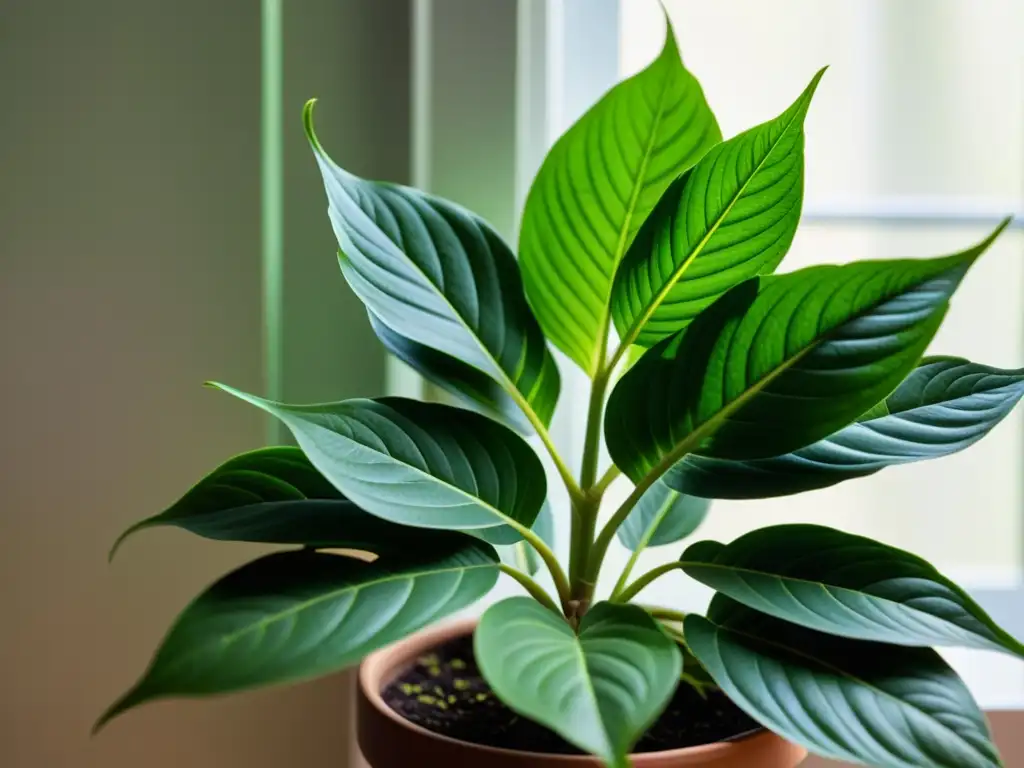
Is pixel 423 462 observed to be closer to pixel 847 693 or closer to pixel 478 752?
pixel 478 752

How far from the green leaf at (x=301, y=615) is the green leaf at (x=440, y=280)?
0.47 ft

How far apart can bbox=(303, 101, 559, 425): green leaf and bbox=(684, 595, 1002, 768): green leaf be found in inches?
8.4

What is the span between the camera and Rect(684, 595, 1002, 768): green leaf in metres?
0.42

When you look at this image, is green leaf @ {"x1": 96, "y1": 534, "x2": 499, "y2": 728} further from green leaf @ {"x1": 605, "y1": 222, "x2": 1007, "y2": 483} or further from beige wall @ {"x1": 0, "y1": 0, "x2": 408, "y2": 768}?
beige wall @ {"x1": 0, "y1": 0, "x2": 408, "y2": 768}

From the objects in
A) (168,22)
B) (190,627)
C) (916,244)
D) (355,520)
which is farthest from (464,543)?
(916,244)

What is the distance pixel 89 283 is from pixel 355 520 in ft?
1.38

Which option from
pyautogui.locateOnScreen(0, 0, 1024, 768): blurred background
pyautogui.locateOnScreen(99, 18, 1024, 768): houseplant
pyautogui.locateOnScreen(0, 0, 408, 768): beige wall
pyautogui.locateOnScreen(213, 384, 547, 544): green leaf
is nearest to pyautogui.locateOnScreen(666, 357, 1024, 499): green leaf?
pyautogui.locateOnScreen(99, 18, 1024, 768): houseplant

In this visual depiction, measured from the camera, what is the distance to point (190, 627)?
1.32 feet

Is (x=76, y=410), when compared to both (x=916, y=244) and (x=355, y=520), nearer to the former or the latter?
(x=355, y=520)

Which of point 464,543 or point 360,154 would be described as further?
point 360,154

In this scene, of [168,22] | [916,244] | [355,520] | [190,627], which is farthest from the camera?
[916,244]

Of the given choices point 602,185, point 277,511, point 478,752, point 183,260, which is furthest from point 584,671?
point 183,260

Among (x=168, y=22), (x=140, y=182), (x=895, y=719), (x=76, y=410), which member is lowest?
(x=895, y=719)

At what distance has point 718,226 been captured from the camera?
0.52 meters
